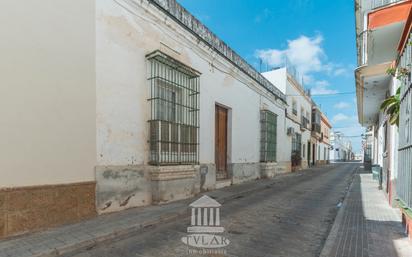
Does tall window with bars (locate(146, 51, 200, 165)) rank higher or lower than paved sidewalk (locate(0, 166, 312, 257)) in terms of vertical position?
higher

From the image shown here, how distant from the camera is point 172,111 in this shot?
270 inches

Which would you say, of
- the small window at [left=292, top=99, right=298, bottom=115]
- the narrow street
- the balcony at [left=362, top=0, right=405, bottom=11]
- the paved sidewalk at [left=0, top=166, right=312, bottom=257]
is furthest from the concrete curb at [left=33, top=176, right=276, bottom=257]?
the small window at [left=292, top=99, right=298, bottom=115]

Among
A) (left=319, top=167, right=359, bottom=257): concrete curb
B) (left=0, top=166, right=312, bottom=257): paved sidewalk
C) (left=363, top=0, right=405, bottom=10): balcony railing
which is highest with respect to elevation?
(left=363, top=0, right=405, bottom=10): balcony railing

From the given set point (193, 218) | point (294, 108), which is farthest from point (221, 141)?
point (294, 108)

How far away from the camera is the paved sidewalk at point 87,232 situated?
3.32 m

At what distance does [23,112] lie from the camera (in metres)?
3.89

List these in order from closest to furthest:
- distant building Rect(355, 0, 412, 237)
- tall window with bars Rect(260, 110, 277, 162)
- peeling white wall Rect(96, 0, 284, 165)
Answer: distant building Rect(355, 0, 412, 237) → peeling white wall Rect(96, 0, 284, 165) → tall window with bars Rect(260, 110, 277, 162)

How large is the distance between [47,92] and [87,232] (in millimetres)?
2373

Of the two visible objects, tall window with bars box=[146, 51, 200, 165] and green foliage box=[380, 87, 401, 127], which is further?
tall window with bars box=[146, 51, 200, 165]

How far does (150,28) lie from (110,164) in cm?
343

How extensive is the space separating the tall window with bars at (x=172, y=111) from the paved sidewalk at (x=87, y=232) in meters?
1.31

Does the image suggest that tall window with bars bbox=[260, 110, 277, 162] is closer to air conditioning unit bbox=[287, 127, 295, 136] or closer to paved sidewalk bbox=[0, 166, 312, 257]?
air conditioning unit bbox=[287, 127, 295, 136]

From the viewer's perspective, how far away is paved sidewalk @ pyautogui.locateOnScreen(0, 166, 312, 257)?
332 centimetres

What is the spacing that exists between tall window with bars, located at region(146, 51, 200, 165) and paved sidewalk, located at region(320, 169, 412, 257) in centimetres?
393
